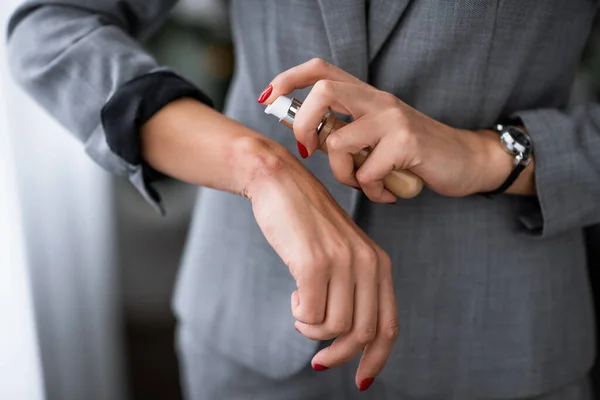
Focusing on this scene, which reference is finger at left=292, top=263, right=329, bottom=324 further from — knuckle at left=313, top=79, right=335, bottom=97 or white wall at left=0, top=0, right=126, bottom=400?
white wall at left=0, top=0, right=126, bottom=400

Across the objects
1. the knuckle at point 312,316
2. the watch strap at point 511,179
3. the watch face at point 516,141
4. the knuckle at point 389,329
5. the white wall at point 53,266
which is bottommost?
the white wall at point 53,266

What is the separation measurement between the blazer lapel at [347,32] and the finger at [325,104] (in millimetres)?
71

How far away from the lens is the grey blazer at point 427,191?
0.56 metres

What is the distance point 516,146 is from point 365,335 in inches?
9.4

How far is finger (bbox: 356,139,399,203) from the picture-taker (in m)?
0.49

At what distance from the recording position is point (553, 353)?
665mm

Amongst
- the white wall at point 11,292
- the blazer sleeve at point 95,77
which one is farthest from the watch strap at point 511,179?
the white wall at point 11,292

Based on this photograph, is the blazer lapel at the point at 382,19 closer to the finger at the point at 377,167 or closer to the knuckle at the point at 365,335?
the finger at the point at 377,167

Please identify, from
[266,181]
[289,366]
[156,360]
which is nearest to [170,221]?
[156,360]

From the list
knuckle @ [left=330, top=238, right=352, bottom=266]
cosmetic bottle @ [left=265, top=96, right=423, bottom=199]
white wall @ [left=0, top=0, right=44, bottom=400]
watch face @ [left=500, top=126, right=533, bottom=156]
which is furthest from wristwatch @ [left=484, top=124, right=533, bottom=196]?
white wall @ [left=0, top=0, right=44, bottom=400]

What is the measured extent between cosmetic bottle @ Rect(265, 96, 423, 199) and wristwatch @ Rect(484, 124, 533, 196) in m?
0.10

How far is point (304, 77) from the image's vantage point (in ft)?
1.61

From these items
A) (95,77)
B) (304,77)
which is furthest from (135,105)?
(304,77)

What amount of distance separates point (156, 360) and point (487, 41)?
4.89 ft
